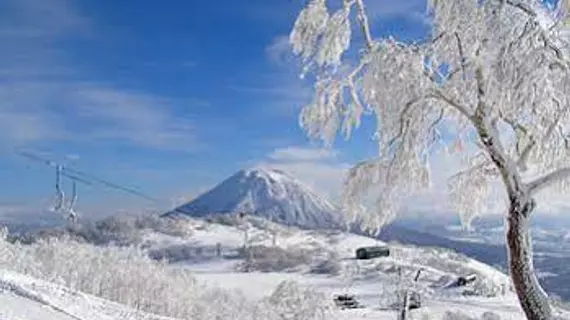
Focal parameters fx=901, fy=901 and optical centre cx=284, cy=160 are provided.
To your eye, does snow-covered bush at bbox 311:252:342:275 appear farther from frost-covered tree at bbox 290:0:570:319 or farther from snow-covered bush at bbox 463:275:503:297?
frost-covered tree at bbox 290:0:570:319

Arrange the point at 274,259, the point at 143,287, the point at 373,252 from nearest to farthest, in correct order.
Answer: the point at 143,287
the point at 373,252
the point at 274,259

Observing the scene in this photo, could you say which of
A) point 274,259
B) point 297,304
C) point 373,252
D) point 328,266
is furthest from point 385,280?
point 274,259

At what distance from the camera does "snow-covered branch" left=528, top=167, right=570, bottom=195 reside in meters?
14.0

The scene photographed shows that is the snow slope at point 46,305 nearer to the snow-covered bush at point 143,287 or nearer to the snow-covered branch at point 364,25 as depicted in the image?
the snow-covered branch at point 364,25

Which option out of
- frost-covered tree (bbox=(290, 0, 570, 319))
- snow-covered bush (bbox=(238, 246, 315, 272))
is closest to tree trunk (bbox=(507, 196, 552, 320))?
frost-covered tree (bbox=(290, 0, 570, 319))

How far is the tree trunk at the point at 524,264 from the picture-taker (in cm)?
1376

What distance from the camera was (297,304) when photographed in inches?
3191

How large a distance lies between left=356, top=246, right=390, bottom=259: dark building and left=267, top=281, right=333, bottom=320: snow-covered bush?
92289 mm

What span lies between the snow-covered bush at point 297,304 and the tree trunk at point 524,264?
62936mm

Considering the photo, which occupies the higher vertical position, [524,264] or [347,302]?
[347,302]

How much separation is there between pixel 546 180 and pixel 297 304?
68314 mm

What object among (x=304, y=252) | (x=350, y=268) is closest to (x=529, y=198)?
(x=350, y=268)

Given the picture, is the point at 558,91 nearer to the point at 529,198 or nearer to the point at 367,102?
the point at 529,198

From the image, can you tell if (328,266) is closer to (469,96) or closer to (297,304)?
(297,304)
